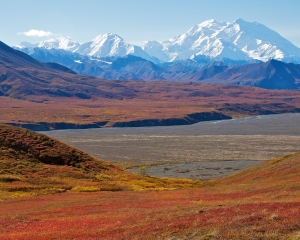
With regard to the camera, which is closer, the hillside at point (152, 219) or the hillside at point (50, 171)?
the hillside at point (152, 219)

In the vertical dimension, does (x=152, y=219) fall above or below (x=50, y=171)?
A: above

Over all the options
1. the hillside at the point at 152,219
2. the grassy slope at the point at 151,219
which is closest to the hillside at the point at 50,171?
the hillside at the point at 152,219

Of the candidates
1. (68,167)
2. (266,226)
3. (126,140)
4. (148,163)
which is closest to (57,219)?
(266,226)

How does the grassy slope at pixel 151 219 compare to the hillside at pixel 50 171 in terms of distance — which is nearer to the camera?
the grassy slope at pixel 151 219

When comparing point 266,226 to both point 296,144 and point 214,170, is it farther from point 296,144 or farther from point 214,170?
point 296,144

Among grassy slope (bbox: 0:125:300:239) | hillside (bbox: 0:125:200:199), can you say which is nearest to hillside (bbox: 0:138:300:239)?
grassy slope (bbox: 0:125:300:239)

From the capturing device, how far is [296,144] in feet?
427

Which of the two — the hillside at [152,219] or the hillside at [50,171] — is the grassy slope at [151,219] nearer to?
the hillside at [152,219]

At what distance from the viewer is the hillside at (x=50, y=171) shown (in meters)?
55.9

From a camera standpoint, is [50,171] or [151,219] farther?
[50,171]

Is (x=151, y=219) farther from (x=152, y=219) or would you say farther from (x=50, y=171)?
(x=50, y=171)

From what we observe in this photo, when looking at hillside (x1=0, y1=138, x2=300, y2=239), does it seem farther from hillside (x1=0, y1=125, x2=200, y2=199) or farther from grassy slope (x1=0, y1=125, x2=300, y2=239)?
hillside (x1=0, y1=125, x2=200, y2=199)

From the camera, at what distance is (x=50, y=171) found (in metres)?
66.7

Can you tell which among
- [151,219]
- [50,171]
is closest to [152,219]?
[151,219]
